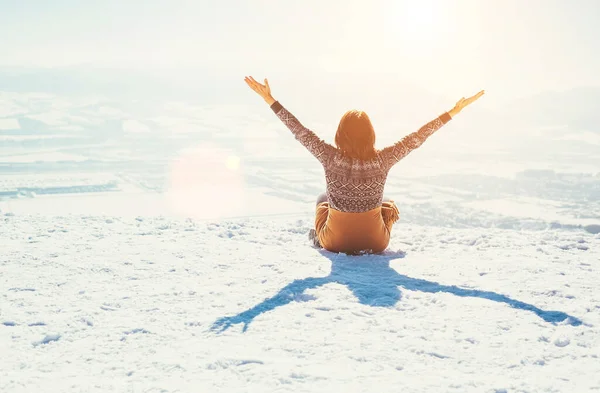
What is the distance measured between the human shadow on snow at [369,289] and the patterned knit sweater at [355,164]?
26.8 inches

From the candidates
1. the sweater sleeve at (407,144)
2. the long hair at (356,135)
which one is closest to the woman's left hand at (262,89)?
the long hair at (356,135)

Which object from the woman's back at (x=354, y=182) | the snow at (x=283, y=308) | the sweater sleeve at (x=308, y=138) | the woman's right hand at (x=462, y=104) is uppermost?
the woman's right hand at (x=462, y=104)

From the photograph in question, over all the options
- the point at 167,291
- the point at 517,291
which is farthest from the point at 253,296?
the point at 517,291

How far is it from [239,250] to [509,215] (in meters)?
57.0

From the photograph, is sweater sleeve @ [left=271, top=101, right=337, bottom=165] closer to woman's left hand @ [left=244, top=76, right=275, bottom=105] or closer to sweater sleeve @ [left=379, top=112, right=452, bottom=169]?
woman's left hand @ [left=244, top=76, right=275, bottom=105]

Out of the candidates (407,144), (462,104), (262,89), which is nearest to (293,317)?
(407,144)

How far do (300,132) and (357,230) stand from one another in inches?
50.1

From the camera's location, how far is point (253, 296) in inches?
159

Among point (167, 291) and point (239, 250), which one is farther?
point (239, 250)

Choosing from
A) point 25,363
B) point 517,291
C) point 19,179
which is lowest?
point 19,179

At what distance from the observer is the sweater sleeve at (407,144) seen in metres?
5.25

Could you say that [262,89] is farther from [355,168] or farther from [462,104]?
[462,104]

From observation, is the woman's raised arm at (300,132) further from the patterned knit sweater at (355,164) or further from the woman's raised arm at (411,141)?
the woman's raised arm at (411,141)

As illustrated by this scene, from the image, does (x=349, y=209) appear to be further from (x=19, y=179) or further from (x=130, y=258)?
(x=19, y=179)
